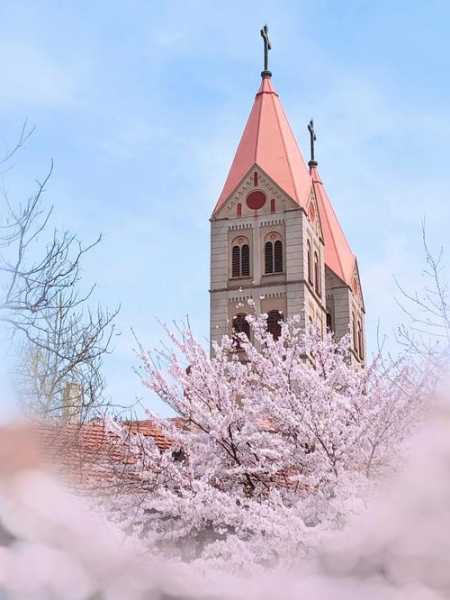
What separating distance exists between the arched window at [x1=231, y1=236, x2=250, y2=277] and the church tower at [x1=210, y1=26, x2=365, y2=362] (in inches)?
2.1

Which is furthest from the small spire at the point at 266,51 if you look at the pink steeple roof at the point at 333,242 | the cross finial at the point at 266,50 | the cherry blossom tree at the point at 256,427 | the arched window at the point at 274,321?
the cherry blossom tree at the point at 256,427

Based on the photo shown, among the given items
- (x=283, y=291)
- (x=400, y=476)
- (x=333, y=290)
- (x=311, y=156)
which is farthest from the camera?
(x=311, y=156)

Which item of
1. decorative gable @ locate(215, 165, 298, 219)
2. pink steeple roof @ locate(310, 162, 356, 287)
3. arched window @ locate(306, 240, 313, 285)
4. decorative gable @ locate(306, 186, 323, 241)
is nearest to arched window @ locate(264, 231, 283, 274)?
decorative gable @ locate(215, 165, 298, 219)

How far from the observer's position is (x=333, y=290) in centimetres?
5153

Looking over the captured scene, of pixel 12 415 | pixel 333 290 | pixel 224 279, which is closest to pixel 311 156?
pixel 333 290

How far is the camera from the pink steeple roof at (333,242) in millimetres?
51750

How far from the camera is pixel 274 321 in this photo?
43719 millimetres

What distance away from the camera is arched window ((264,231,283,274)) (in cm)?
4553

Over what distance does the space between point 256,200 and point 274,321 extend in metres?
6.67

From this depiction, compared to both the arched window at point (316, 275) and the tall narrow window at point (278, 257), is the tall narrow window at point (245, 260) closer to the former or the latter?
the tall narrow window at point (278, 257)

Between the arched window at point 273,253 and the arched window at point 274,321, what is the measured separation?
239 cm

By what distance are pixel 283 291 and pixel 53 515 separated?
43.7m

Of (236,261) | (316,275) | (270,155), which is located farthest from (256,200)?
(316,275)

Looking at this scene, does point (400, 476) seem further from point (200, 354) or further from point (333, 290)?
point (333, 290)
